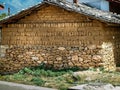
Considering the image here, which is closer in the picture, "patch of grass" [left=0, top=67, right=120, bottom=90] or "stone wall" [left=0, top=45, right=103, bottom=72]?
"patch of grass" [left=0, top=67, right=120, bottom=90]

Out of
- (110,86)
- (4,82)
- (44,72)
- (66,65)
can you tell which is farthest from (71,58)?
(110,86)

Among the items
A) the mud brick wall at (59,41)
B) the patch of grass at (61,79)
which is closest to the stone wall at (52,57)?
the mud brick wall at (59,41)

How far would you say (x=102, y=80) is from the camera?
1406 centimetres

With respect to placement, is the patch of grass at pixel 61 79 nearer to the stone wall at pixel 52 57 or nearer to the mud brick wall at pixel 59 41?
the stone wall at pixel 52 57

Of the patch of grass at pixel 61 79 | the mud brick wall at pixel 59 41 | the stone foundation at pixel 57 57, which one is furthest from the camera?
the mud brick wall at pixel 59 41

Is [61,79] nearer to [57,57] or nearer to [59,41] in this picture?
[57,57]

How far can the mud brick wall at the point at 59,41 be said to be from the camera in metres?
17.8

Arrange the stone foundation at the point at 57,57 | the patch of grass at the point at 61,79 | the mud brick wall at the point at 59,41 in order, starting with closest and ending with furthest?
the patch of grass at the point at 61,79, the stone foundation at the point at 57,57, the mud brick wall at the point at 59,41

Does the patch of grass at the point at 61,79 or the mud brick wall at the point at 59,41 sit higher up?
the mud brick wall at the point at 59,41

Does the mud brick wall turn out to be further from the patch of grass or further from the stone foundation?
the patch of grass

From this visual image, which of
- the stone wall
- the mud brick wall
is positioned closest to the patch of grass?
the stone wall

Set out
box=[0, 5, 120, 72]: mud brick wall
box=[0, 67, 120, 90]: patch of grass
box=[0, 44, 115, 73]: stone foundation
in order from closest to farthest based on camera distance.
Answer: box=[0, 67, 120, 90]: patch of grass < box=[0, 44, 115, 73]: stone foundation < box=[0, 5, 120, 72]: mud brick wall

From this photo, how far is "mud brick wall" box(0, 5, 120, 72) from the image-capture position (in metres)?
17.8

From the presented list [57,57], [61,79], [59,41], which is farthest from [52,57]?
[61,79]
